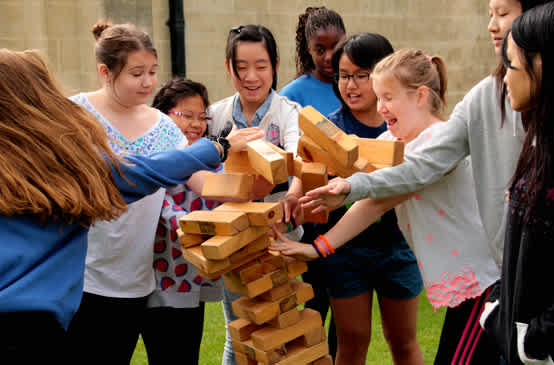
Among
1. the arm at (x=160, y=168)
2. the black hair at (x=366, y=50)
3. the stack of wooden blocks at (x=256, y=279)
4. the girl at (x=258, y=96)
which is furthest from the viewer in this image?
the girl at (x=258, y=96)

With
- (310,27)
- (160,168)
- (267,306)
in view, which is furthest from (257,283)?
(310,27)

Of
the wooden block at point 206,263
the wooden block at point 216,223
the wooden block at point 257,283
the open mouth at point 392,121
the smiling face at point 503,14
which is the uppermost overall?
the smiling face at point 503,14

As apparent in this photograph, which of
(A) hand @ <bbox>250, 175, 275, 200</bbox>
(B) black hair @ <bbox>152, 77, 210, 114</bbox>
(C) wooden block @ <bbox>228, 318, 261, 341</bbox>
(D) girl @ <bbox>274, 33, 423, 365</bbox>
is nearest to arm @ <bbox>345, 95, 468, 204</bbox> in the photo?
(A) hand @ <bbox>250, 175, 275, 200</bbox>

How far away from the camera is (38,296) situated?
2.01 meters

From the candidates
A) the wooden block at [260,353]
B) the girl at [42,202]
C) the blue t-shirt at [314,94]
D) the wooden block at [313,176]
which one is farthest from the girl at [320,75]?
the girl at [42,202]

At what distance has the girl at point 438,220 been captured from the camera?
2617 millimetres

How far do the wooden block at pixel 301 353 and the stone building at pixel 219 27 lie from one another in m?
5.18

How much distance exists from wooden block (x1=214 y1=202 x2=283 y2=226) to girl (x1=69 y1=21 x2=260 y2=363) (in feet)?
2.22

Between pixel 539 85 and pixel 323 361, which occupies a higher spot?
pixel 539 85

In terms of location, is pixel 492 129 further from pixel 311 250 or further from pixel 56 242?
pixel 56 242

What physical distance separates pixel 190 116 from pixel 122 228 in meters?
0.89

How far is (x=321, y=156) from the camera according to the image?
2.67 metres

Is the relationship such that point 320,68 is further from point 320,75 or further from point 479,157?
point 479,157

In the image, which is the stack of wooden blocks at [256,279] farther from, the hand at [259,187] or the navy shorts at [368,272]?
the navy shorts at [368,272]
